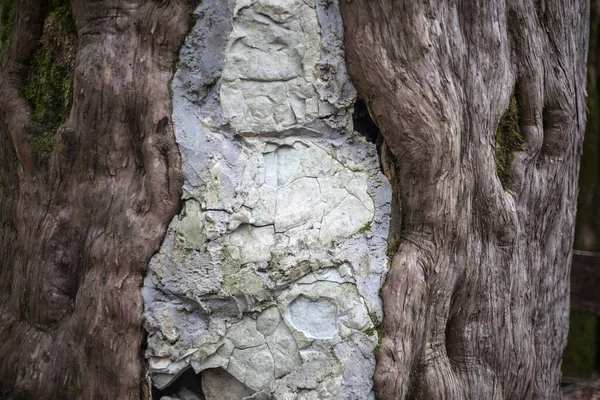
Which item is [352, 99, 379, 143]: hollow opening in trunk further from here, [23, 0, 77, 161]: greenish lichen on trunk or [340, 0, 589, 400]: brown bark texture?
[23, 0, 77, 161]: greenish lichen on trunk

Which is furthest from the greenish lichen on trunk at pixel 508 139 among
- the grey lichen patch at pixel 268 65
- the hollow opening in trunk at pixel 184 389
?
the hollow opening in trunk at pixel 184 389

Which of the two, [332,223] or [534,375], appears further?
[534,375]

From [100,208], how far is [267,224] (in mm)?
672

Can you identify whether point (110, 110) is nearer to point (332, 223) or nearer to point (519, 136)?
point (332, 223)

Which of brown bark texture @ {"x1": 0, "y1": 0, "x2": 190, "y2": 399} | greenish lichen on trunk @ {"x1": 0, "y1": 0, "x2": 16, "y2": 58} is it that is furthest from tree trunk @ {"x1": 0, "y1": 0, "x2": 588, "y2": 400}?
greenish lichen on trunk @ {"x1": 0, "y1": 0, "x2": 16, "y2": 58}

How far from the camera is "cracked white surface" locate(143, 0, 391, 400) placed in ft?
7.53

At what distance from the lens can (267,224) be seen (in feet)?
7.63

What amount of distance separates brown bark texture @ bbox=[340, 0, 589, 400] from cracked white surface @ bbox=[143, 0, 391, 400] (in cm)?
13

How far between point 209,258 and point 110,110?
0.70m

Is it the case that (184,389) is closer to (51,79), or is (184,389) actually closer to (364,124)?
(364,124)

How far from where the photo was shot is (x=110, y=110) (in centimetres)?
240

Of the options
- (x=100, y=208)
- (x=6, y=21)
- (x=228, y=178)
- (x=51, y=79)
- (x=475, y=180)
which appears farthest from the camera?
(x=6, y=21)

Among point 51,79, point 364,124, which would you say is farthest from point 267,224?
point 51,79

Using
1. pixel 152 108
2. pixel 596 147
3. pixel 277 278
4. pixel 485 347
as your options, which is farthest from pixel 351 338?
pixel 596 147
